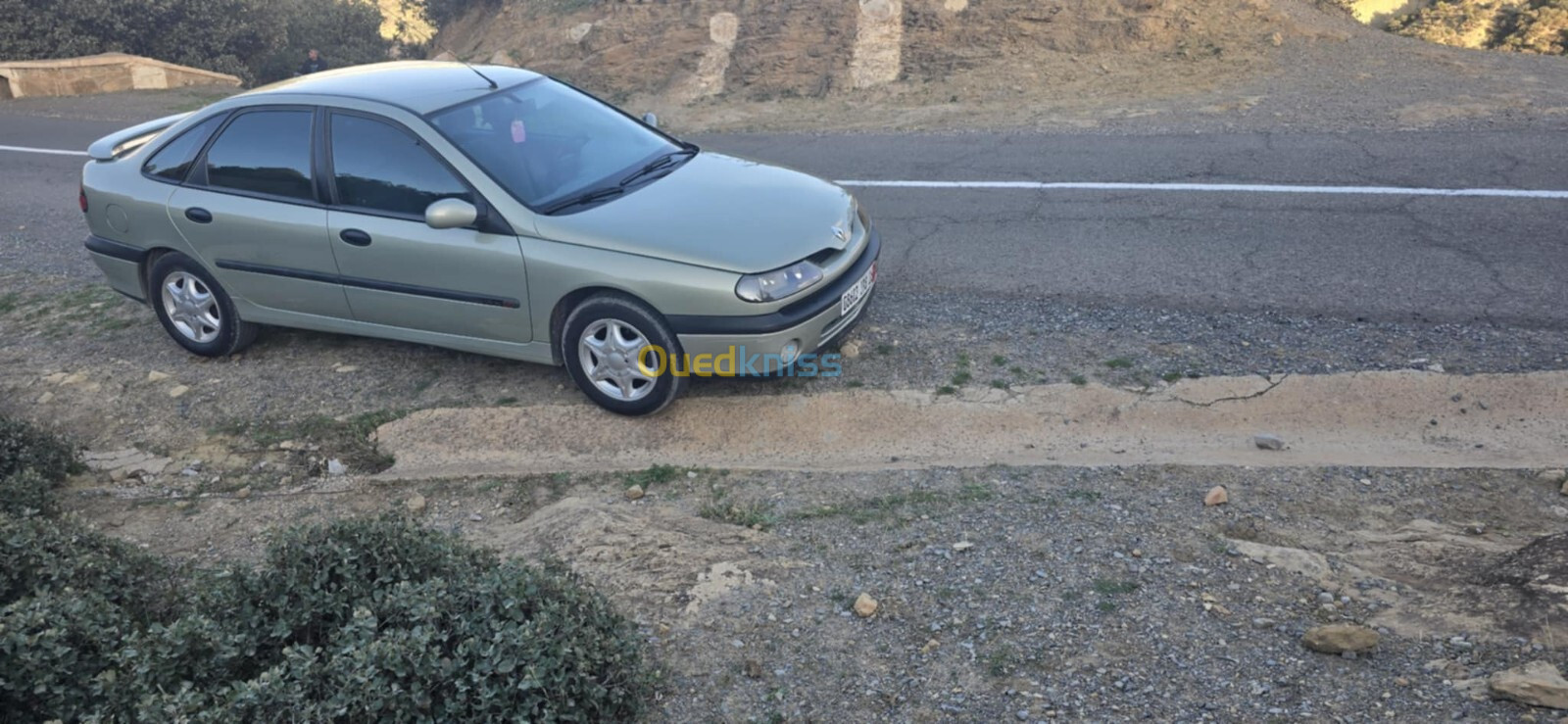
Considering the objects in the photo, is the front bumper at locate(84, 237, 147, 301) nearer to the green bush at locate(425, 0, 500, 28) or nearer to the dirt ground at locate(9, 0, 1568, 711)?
the dirt ground at locate(9, 0, 1568, 711)

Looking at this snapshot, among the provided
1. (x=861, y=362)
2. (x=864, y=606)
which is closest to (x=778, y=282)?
(x=861, y=362)

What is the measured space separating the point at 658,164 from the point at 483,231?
1.21 metres

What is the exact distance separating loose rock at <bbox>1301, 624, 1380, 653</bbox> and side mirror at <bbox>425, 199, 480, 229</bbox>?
4202 mm

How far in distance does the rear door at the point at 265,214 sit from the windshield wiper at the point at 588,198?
1403 mm

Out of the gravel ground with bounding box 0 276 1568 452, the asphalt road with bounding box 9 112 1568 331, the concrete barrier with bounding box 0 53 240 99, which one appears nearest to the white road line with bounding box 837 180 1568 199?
the asphalt road with bounding box 9 112 1568 331

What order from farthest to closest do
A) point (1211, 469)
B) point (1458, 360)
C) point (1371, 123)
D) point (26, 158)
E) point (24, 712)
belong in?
1. point (26, 158)
2. point (1371, 123)
3. point (1458, 360)
4. point (1211, 469)
5. point (24, 712)

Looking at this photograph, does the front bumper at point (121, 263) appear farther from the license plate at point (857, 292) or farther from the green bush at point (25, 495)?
the license plate at point (857, 292)

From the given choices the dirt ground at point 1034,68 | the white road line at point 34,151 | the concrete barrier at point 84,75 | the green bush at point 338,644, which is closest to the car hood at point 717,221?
the green bush at point 338,644

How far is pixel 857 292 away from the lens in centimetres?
599

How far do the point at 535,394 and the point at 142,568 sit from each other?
255 centimetres

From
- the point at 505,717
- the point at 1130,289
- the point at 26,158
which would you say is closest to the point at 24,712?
the point at 505,717

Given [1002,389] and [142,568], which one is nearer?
[142,568]

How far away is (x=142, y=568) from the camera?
401 cm

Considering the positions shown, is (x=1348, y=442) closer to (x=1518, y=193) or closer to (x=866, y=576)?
(x=866, y=576)
